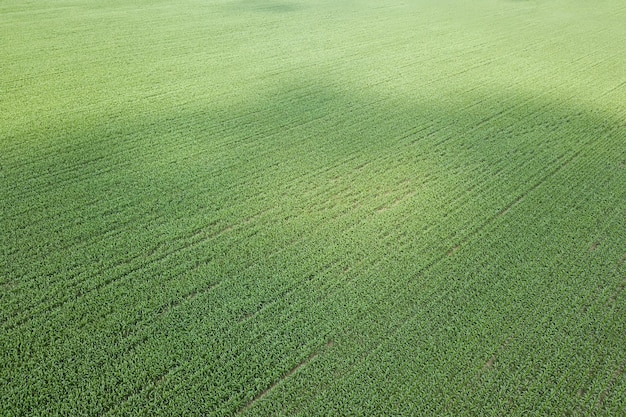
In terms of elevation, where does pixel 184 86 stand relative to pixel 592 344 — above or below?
above

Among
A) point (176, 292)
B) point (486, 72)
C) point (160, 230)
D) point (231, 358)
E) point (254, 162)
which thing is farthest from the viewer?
point (486, 72)

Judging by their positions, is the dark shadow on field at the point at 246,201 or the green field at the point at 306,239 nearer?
the green field at the point at 306,239

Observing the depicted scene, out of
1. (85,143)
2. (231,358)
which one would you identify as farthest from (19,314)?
(85,143)

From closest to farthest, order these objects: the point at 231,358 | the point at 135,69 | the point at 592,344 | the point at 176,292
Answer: the point at 231,358 → the point at 592,344 → the point at 176,292 → the point at 135,69

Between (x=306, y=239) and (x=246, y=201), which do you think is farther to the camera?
(x=246, y=201)

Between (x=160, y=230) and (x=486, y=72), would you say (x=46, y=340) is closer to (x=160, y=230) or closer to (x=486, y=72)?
(x=160, y=230)

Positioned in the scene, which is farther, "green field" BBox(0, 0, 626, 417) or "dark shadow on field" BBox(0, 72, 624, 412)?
"dark shadow on field" BBox(0, 72, 624, 412)

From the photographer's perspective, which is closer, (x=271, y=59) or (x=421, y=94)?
(x=421, y=94)
